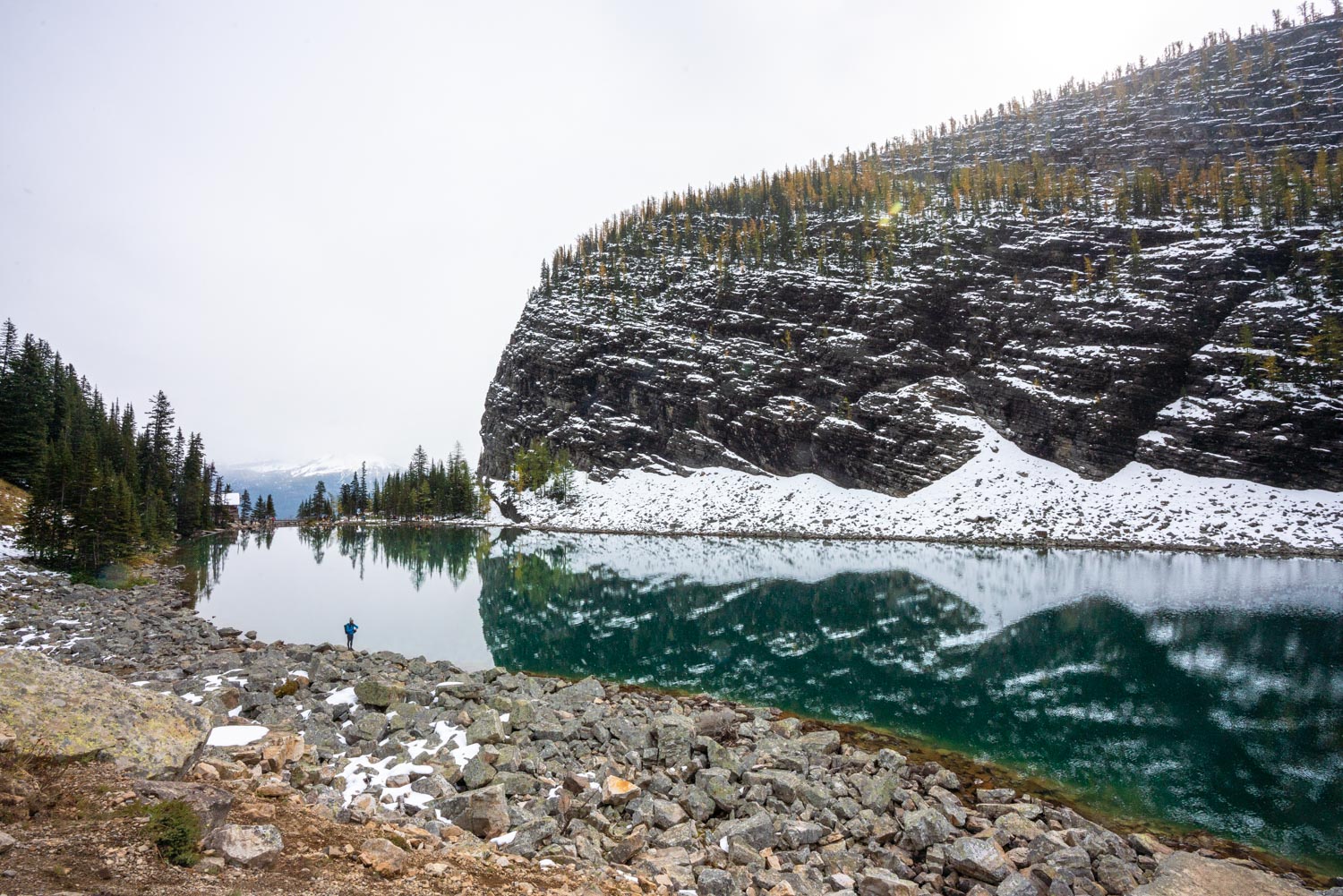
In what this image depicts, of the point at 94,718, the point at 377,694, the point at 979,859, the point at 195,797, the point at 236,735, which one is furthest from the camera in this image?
the point at 377,694

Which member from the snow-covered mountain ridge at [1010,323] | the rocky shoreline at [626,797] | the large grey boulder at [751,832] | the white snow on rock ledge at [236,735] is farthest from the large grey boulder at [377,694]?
the snow-covered mountain ridge at [1010,323]

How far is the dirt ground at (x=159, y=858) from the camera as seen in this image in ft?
15.1

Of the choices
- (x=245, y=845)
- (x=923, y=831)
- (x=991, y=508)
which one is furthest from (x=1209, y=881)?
(x=991, y=508)

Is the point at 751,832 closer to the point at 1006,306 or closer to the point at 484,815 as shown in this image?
the point at 484,815

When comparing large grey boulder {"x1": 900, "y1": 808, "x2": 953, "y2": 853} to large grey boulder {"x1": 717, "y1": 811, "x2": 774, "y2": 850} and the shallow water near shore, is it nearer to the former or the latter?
large grey boulder {"x1": 717, "y1": 811, "x2": 774, "y2": 850}

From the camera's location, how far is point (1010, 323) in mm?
106375

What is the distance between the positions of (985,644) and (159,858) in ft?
105

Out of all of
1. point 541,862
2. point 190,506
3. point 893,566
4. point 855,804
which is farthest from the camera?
point 190,506

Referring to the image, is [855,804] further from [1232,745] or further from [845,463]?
[845,463]

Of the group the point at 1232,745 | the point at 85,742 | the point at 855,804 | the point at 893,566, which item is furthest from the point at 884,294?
the point at 85,742

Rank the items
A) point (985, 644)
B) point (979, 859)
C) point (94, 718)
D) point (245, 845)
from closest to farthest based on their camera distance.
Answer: point (245, 845)
point (94, 718)
point (979, 859)
point (985, 644)

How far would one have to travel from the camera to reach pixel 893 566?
56.5 meters

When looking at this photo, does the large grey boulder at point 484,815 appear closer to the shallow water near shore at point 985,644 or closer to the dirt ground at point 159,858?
the dirt ground at point 159,858

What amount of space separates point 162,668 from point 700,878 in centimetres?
1858
